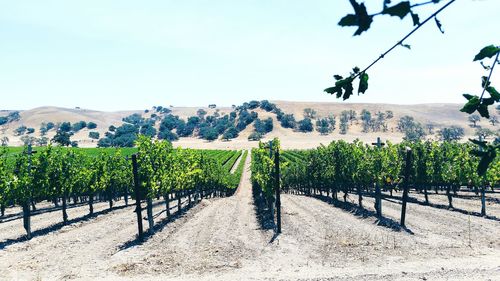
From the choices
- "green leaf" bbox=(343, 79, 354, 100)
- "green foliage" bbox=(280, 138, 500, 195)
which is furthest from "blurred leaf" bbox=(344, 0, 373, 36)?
"green foliage" bbox=(280, 138, 500, 195)

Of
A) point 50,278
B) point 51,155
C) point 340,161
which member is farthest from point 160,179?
point 340,161

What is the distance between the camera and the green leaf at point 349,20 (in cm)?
158

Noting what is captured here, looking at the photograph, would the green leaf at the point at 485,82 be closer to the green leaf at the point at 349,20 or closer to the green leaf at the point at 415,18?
the green leaf at the point at 415,18

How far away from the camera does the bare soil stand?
622 inches

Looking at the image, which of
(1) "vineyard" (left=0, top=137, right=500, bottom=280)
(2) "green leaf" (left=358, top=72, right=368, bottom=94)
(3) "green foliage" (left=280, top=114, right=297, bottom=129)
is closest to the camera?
(2) "green leaf" (left=358, top=72, right=368, bottom=94)

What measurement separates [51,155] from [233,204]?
18325 mm

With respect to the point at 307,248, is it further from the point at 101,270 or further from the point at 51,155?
the point at 51,155

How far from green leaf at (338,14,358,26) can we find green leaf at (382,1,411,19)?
0.11 meters

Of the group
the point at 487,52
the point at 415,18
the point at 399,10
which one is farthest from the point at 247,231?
the point at 399,10

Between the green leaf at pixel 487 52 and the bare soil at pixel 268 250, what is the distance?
46.9 feet

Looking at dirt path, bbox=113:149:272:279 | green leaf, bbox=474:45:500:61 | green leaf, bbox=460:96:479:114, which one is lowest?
dirt path, bbox=113:149:272:279

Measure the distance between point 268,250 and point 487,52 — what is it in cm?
1837

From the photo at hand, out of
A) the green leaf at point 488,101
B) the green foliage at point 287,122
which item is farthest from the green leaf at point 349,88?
the green foliage at point 287,122

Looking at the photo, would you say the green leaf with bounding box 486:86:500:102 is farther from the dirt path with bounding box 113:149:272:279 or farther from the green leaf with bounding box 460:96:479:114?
the dirt path with bounding box 113:149:272:279
